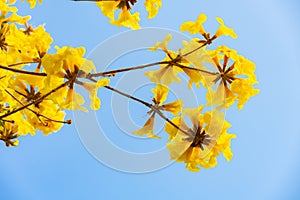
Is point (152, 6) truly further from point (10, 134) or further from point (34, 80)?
point (10, 134)

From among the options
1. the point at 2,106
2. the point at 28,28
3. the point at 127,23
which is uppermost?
the point at 28,28

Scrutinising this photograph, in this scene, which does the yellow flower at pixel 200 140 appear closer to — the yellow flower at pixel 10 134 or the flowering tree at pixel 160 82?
the flowering tree at pixel 160 82

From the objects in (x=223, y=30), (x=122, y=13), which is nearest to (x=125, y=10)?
(x=122, y=13)

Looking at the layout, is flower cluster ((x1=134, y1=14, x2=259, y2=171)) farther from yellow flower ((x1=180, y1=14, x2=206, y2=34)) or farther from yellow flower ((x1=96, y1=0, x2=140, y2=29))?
yellow flower ((x1=96, y1=0, x2=140, y2=29))

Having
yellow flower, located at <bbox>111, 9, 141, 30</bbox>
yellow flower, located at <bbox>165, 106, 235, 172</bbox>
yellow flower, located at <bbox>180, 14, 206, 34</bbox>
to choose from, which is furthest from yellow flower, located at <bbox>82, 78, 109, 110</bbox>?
yellow flower, located at <bbox>180, 14, 206, 34</bbox>

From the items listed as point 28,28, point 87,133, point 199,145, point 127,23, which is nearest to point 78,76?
point 87,133

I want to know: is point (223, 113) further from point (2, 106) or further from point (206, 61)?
point (2, 106)

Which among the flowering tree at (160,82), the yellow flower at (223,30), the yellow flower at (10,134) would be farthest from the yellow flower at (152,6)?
the yellow flower at (10,134)

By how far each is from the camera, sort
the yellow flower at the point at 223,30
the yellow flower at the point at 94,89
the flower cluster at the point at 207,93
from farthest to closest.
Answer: the yellow flower at the point at 223,30 → the flower cluster at the point at 207,93 → the yellow flower at the point at 94,89
